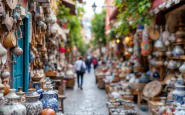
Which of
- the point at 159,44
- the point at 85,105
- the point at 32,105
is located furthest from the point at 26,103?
the point at 159,44

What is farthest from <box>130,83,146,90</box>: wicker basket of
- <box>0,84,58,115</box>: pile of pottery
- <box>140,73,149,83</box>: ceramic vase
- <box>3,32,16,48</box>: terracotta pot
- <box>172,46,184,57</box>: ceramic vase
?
<box>3,32,16,48</box>: terracotta pot

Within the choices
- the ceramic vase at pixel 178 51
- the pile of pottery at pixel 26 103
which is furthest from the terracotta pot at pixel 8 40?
the ceramic vase at pixel 178 51

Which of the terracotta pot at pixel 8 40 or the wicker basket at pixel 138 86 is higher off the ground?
the terracotta pot at pixel 8 40

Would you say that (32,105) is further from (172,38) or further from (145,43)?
(145,43)

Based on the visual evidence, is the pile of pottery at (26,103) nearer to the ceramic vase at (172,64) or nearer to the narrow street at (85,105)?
the narrow street at (85,105)

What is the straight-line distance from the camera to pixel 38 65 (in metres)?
8.91

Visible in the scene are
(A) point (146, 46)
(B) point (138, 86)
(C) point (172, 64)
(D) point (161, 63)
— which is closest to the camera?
(C) point (172, 64)

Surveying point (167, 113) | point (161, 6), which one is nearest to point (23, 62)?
point (167, 113)

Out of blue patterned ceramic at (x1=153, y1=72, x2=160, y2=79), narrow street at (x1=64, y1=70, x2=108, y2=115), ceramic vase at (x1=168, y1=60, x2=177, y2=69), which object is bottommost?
narrow street at (x1=64, y1=70, x2=108, y2=115)

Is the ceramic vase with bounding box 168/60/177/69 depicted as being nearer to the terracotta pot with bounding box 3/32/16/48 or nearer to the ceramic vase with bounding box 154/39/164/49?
the ceramic vase with bounding box 154/39/164/49

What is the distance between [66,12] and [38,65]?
6424mm

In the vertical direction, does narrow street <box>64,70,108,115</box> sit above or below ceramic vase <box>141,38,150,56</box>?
below

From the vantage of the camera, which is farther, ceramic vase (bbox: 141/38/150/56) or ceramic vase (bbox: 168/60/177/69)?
ceramic vase (bbox: 141/38/150/56)

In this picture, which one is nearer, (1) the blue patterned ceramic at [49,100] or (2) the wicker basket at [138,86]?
(1) the blue patterned ceramic at [49,100]
